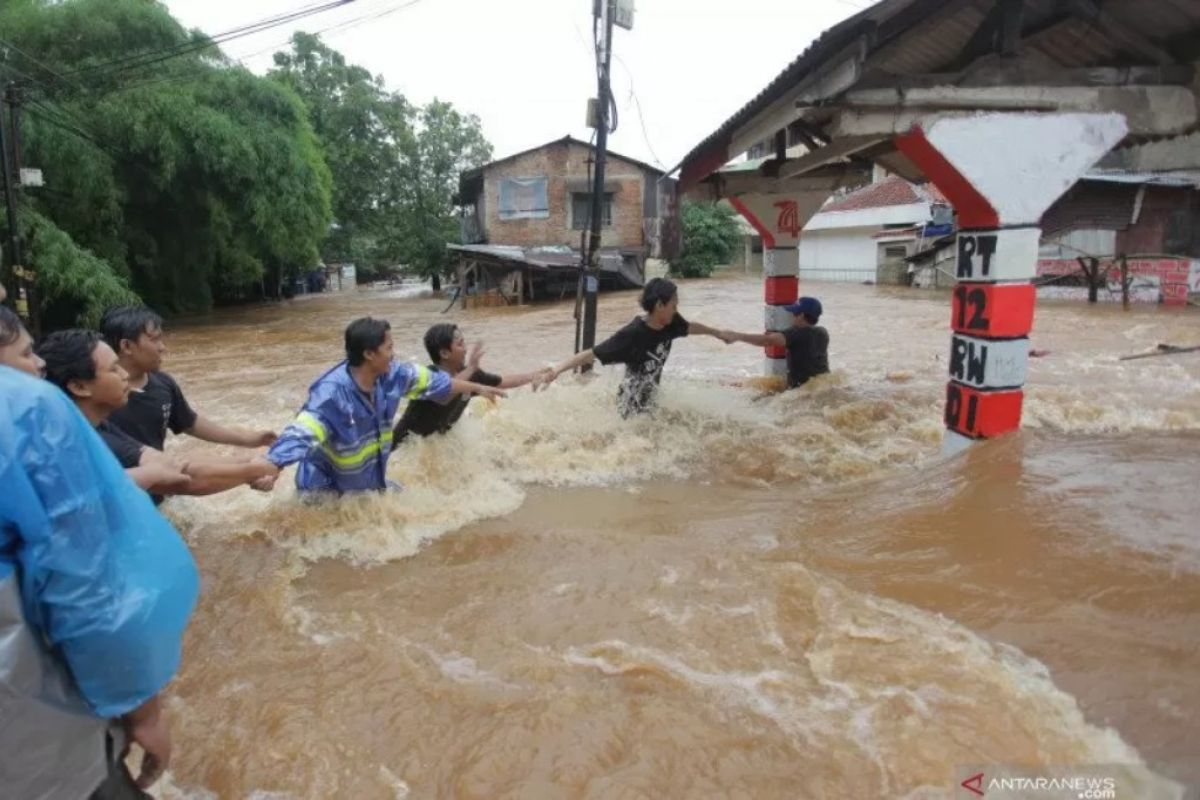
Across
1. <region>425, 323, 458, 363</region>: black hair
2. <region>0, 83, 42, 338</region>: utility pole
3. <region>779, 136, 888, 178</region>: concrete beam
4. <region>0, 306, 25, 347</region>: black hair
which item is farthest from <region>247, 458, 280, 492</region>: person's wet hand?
<region>0, 83, 42, 338</region>: utility pole

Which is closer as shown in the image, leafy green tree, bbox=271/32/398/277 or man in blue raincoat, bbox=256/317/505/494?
man in blue raincoat, bbox=256/317/505/494

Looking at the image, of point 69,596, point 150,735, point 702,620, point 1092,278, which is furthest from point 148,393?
point 1092,278

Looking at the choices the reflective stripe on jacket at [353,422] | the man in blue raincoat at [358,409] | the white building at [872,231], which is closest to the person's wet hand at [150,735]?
the man in blue raincoat at [358,409]

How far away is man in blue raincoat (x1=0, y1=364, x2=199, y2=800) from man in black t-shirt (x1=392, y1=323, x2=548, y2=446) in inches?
130

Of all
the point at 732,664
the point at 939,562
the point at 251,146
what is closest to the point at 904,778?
the point at 732,664

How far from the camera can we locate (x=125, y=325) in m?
3.59

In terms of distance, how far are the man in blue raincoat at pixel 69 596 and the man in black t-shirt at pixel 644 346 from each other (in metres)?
4.23

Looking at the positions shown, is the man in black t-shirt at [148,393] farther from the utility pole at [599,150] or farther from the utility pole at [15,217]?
the utility pole at [15,217]

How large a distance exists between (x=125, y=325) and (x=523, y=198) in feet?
90.9

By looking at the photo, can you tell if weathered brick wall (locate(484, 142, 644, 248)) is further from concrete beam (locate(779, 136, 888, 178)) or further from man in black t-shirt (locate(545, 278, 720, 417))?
man in black t-shirt (locate(545, 278, 720, 417))

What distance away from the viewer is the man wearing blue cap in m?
7.64

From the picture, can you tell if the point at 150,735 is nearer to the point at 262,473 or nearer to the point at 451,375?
the point at 262,473

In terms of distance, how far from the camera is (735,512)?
4.93 m

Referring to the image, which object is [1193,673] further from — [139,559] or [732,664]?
[139,559]
